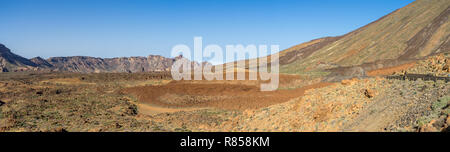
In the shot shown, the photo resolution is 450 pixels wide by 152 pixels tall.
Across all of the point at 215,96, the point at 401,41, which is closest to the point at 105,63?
the point at 215,96

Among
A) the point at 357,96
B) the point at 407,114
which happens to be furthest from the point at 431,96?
the point at 357,96

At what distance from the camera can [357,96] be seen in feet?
42.0

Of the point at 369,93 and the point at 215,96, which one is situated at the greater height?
the point at 369,93

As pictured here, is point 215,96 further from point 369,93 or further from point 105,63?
point 105,63

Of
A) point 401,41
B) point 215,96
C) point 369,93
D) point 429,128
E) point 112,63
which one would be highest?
point 112,63

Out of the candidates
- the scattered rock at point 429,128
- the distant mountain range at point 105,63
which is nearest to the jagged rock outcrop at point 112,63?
the distant mountain range at point 105,63

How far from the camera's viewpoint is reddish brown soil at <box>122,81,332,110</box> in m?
22.0

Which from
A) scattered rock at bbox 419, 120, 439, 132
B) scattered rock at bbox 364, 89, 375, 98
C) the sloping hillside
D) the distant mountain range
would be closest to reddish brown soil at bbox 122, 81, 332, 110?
scattered rock at bbox 364, 89, 375, 98

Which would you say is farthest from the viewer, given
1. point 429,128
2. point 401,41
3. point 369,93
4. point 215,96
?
point 401,41

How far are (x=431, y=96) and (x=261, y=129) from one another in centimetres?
726

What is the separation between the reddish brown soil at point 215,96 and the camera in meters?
22.0

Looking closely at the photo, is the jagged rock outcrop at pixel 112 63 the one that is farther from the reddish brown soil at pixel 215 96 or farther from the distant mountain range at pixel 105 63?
the reddish brown soil at pixel 215 96

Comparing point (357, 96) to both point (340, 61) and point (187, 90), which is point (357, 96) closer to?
point (187, 90)

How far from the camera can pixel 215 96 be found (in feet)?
87.9
